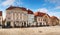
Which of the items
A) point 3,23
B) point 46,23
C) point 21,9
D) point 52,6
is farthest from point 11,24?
point 52,6

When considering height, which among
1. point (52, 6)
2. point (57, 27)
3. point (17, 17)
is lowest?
point (57, 27)

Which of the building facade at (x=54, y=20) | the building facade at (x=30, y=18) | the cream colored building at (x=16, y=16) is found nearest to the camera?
the cream colored building at (x=16, y=16)

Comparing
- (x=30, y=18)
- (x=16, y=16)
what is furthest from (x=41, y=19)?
(x=16, y=16)

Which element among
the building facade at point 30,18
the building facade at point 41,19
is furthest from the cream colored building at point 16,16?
the building facade at point 41,19

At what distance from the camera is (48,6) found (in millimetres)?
3109

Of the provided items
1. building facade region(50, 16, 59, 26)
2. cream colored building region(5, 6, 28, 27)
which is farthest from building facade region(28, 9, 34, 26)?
building facade region(50, 16, 59, 26)

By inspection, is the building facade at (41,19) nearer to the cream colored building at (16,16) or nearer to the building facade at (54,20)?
the building facade at (54,20)

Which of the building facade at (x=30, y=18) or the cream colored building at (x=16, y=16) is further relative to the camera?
the building facade at (x=30, y=18)

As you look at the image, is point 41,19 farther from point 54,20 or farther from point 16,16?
point 16,16

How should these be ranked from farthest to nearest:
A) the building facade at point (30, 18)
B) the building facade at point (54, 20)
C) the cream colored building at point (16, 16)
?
the building facade at point (54, 20) → the building facade at point (30, 18) → the cream colored building at point (16, 16)

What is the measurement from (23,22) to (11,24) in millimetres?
245

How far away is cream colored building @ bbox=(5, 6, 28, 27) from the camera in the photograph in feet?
9.46

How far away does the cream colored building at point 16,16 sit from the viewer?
2.88 metres

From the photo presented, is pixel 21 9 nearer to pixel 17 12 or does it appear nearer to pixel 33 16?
pixel 17 12
